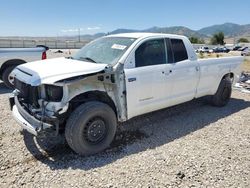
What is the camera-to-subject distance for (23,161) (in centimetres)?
402

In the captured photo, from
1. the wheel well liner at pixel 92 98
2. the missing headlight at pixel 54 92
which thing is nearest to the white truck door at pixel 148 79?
the wheel well liner at pixel 92 98

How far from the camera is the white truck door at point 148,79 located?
460 cm

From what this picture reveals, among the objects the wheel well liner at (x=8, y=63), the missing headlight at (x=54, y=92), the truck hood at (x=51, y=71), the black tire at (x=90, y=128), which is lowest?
the black tire at (x=90, y=128)

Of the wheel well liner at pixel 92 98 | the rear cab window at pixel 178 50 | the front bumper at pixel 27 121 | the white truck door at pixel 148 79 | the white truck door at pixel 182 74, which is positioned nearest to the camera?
the front bumper at pixel 27 121

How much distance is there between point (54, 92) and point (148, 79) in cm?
172

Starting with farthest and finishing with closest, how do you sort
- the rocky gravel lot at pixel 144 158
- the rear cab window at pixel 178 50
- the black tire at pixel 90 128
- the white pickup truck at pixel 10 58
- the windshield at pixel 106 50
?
1. the white pickup truck at pixel 10 58
2. the rear cab window at pixel 178 50
3. the windshield at pixel 106 50
4. the black tire at pixel 90 128
5. the rocky gravel lot at pixel 144 158

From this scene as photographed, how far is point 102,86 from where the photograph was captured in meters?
4.28

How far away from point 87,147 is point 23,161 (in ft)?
3.14

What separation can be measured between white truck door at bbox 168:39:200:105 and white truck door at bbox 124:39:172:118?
220 mm

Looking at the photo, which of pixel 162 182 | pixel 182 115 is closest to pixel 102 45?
pixel 182 115

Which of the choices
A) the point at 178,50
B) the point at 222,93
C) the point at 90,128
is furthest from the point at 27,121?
the point at 222,93

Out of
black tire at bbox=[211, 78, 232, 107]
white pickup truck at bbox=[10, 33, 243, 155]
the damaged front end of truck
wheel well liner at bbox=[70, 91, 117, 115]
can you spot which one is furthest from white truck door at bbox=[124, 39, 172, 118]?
black tire at bbox=[211, 78, 232, 107]

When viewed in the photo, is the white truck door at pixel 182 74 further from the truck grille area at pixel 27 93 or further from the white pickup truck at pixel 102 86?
the truck grille area at pixel 27 93

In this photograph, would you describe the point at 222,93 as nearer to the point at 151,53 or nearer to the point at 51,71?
the point at 151,53
